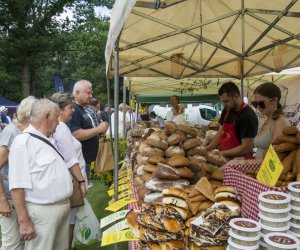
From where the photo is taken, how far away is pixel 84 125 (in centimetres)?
392

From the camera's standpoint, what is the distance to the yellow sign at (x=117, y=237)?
1.75 metres

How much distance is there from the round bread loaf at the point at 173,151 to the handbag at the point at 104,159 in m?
1.94

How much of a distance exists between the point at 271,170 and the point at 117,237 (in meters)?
0.86

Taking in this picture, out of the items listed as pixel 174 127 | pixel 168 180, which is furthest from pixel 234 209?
pixel 174 127

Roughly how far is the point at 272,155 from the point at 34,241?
73.8 inches

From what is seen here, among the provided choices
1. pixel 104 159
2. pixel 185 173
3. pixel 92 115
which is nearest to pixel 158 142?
pixel 185 173

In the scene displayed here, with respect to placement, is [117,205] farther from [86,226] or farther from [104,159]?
[104,159]

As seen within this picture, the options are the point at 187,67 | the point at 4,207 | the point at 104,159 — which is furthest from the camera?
the point at 187,67

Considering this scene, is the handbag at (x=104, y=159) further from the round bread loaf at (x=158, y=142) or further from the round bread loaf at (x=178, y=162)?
the round bread loaf at (x=178, y=162)

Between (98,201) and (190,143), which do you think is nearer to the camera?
(190,143)

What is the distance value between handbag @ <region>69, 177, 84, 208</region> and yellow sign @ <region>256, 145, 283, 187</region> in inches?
80.0

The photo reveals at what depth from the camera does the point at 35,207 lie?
246 centimetres

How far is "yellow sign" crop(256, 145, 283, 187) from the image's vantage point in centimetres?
137

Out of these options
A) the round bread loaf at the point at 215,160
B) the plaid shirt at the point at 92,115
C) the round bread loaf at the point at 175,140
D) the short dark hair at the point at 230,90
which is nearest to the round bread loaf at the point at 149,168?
the round bread loaf at the point at 175,140
